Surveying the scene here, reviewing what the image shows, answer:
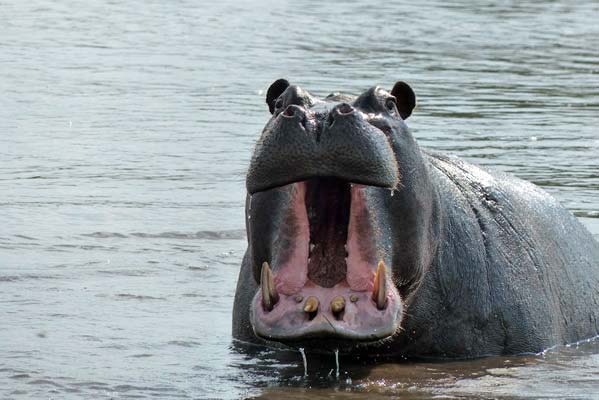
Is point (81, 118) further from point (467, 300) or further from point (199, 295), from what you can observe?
point (467, 300)

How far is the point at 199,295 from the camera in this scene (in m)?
7.93

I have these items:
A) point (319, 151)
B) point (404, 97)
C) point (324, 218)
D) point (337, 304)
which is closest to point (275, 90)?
point (404, 97)

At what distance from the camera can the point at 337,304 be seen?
576cm

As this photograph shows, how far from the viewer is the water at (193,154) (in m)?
6.50

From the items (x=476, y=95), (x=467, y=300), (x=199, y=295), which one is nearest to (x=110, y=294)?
(x=199, y=295)

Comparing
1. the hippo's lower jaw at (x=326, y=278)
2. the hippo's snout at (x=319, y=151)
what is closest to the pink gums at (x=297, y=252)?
the hippo's lower jaw at (x=326, y=278)

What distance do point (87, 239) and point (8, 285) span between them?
1226 mm

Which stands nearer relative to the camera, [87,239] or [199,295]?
[199,295]

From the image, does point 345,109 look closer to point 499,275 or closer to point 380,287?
point 380,287

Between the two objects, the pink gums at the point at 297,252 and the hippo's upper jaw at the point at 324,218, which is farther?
the pink gums at the point at 297,252

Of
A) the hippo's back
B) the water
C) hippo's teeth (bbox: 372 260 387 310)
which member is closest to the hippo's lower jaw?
hippo's teeth (bbox: 372 260 387 310)

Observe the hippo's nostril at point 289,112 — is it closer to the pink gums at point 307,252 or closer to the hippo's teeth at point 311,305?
the pink gums at point 307,252

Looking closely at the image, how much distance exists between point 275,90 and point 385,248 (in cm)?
83

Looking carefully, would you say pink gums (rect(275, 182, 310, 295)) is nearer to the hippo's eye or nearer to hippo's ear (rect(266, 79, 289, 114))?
the hippo's eye
